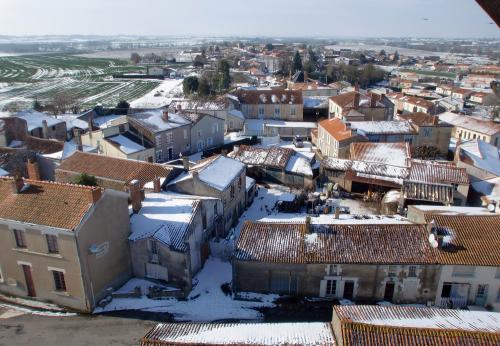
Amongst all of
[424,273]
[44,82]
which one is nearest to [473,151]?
[424,273]

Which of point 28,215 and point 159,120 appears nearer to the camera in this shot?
point 28,215

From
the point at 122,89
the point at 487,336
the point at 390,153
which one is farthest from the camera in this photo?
the point at 122,89

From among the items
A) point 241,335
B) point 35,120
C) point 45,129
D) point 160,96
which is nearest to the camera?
point 241,335

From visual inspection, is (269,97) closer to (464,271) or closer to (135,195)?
(135,195)

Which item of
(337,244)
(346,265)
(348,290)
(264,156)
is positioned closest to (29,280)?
(337,244)

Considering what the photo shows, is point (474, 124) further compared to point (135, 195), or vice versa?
point (474, 124)

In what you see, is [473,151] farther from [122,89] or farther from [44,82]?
[44,82]

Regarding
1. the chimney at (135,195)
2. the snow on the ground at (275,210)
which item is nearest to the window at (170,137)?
the snow on the ground at (275,210)
